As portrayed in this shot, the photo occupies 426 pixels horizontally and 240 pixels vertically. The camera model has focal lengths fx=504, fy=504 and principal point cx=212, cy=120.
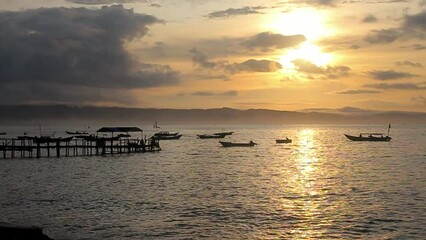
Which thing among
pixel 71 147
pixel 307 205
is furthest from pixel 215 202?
pixel 71 147

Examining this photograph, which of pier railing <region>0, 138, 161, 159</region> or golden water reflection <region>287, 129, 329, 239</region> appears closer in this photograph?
golden water reflection <region>287, 129, 329, 239</region>

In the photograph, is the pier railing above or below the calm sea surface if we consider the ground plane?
above

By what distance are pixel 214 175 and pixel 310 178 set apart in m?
12.2

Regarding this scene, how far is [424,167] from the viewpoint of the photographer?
2980 inches

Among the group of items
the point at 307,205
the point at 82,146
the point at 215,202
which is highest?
the point at 82,146

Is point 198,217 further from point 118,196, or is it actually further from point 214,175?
point 214,175

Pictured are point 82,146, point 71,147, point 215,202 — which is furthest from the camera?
point 82,146

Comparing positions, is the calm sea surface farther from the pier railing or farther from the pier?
the pier

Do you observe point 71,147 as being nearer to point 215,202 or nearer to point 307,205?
point 215,202

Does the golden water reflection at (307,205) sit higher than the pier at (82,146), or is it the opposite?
the pier at (82,146)

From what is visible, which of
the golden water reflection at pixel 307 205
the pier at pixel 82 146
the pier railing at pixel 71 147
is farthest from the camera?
the pier at pixel 82 146

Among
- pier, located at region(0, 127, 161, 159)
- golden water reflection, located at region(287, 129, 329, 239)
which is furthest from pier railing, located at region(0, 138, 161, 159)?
golden water reflection, located at region(287, 129, 329, 239)

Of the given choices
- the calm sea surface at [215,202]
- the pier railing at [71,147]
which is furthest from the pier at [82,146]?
the calm sea surface at [215,202]

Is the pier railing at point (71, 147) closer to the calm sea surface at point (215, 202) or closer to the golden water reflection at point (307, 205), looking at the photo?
the calm sea surface at point (215, 202)
